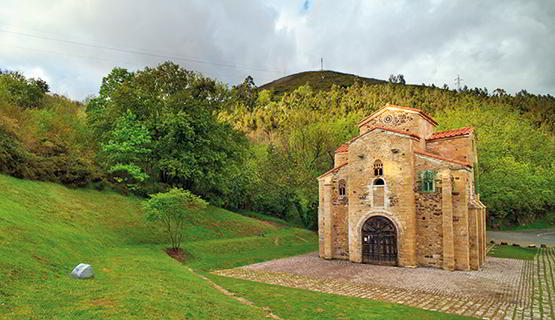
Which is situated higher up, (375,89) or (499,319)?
(375,89)

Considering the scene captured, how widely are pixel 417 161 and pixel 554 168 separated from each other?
36.5 meters

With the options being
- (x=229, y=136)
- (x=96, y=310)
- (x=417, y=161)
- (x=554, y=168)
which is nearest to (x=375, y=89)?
(x=554, y=168)

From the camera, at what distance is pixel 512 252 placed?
90.1 feet

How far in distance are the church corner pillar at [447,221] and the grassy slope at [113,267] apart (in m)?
10.2

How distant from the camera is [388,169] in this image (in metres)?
23.1

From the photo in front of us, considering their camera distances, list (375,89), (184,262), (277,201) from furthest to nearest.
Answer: (375,89) < (277,201) < (184,262)

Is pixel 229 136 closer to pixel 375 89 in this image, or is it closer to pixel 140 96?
pixel 140 96

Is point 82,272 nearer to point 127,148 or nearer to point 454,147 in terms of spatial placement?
point 127,148

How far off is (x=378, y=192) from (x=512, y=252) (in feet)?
46.0

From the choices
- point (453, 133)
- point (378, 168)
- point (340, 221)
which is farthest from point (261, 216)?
point (453, 133)

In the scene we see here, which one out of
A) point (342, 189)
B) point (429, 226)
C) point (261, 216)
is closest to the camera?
point (429, 226)

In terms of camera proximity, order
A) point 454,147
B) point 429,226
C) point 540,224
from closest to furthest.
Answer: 1. point 429,226
2. point 454,147
3. point 540,224

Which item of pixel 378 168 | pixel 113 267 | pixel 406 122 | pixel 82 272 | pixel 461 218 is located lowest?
pixel 113 267

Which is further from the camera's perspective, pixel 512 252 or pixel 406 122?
pixel 512 252
